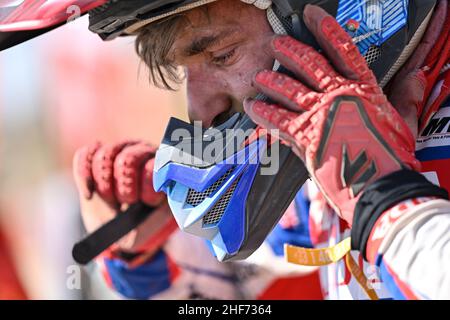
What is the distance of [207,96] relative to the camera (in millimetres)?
1810

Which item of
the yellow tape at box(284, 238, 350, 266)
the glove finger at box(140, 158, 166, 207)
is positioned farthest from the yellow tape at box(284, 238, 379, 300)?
the glove finger at box(140, 158, 166, 207)

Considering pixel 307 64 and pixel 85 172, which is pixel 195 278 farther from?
pixel 307 64

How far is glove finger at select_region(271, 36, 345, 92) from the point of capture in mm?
1534

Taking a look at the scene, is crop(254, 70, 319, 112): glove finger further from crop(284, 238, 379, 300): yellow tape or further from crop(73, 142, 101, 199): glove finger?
crop(73, 142, 101, 199): glove finger

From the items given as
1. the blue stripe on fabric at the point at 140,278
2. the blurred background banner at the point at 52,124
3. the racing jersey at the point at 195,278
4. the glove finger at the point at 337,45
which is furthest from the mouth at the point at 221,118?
the blurred background banner at the point at 52,124

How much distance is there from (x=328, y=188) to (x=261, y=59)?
1.25ft

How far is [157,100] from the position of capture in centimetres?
412

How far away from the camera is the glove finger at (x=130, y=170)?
3.11 metres

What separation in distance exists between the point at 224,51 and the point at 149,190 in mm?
1471

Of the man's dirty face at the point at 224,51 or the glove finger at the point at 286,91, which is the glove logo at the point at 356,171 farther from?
the man's dirty face at the point at 224,51

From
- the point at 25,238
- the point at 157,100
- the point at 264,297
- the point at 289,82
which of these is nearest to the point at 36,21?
the point at 289,82

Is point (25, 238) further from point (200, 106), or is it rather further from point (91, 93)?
point (200, 106)

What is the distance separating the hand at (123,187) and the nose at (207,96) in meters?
1.28

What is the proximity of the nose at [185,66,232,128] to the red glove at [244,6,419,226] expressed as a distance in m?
0.22
